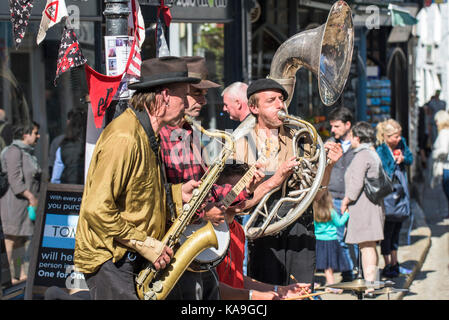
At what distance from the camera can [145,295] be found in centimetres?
416

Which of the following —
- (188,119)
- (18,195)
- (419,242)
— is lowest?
(419,242)

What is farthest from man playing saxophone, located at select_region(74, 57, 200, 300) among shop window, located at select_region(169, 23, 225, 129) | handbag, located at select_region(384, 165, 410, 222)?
shop window, located at select_region(169, 23, 225, 129)

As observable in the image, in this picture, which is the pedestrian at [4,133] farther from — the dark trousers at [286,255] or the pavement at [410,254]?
the dark trousers at [286,255]

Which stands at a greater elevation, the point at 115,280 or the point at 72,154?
the point at 72,154

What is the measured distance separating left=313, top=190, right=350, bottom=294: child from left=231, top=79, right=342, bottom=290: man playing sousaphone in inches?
98.3

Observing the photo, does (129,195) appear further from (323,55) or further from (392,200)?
(392,200)

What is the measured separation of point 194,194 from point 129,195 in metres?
0.51

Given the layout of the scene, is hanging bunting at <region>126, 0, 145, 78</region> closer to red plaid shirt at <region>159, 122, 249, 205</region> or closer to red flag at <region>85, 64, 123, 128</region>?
red flag at <region>85, 64, 123, 128</region>

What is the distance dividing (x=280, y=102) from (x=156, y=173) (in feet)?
5.78

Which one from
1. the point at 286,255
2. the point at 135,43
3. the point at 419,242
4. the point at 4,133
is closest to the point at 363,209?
the point at 286,255

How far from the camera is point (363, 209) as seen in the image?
28.1ft

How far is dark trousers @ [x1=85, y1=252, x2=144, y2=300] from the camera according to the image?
408cm

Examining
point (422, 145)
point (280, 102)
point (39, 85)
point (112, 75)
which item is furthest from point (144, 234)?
point (422, 145)

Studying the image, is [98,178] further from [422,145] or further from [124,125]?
[422,145]
